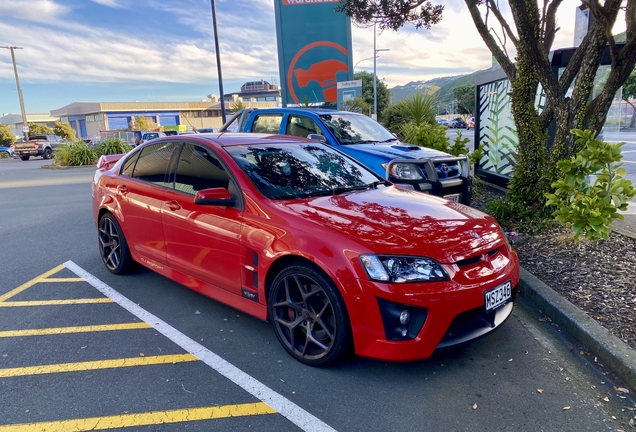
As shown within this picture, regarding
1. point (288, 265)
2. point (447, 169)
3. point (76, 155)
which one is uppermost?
point (447, 169)

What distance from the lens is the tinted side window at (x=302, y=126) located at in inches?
295

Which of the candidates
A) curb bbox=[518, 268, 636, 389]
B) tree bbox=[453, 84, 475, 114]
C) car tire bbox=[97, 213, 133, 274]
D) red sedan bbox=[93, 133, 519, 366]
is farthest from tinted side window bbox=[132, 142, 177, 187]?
tree bbox=[453, 84, 475, 114]

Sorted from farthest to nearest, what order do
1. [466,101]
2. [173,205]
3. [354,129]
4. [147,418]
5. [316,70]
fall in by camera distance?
[466,101]
[316,70]
[354,129]
[173,205]
[147,418]

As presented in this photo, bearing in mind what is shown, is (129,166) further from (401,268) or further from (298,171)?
(401,268)

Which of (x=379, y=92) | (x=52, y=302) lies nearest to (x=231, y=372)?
(x=52, y=302)

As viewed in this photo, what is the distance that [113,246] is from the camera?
16.9 ft

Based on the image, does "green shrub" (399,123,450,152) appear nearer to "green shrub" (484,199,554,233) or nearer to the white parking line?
"green shrub" (484,199,554,233)

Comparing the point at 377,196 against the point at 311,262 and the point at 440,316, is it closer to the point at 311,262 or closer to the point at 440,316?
the point at 311,262

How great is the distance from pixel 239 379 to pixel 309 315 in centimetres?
63

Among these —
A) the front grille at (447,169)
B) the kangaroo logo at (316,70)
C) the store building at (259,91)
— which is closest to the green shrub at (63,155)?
the kangaroo logo at (316,70)

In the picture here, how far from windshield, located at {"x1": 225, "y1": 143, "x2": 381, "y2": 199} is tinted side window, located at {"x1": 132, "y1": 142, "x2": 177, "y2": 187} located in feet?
2.80

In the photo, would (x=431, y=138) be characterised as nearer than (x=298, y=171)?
A: No

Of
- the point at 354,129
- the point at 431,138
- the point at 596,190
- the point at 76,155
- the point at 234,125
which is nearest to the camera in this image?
the point at 596,190

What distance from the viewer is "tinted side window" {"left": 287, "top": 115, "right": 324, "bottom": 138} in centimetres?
750
